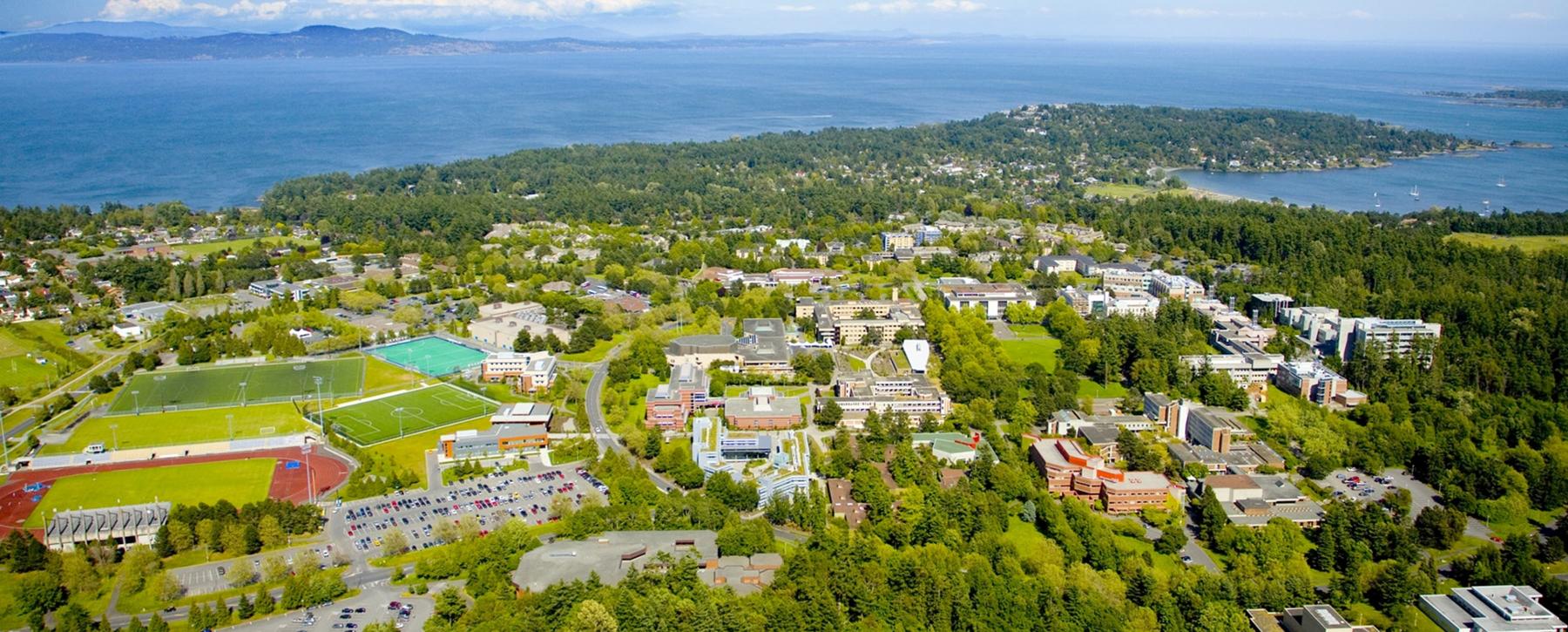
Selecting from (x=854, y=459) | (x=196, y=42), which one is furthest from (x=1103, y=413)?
(x=196, y=42)

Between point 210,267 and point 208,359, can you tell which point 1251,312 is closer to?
point 208,359

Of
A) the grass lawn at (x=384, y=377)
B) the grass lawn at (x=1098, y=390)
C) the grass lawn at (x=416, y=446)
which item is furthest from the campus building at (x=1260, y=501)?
the grass lawn at (x=384, y=377)

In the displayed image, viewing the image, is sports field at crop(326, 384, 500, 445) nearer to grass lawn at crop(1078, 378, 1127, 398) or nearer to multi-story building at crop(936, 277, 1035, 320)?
grass lawn at crop(1078, 378, 1127, 398)

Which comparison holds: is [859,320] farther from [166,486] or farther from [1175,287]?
[166,486]

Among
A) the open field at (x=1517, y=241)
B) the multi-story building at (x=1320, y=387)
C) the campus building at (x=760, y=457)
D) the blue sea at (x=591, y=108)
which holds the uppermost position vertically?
the blue sea at (x=591, y=108)

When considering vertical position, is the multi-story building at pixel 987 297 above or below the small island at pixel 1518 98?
below

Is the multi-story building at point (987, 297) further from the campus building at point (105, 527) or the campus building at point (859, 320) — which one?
the campus building at point (105, 527)
